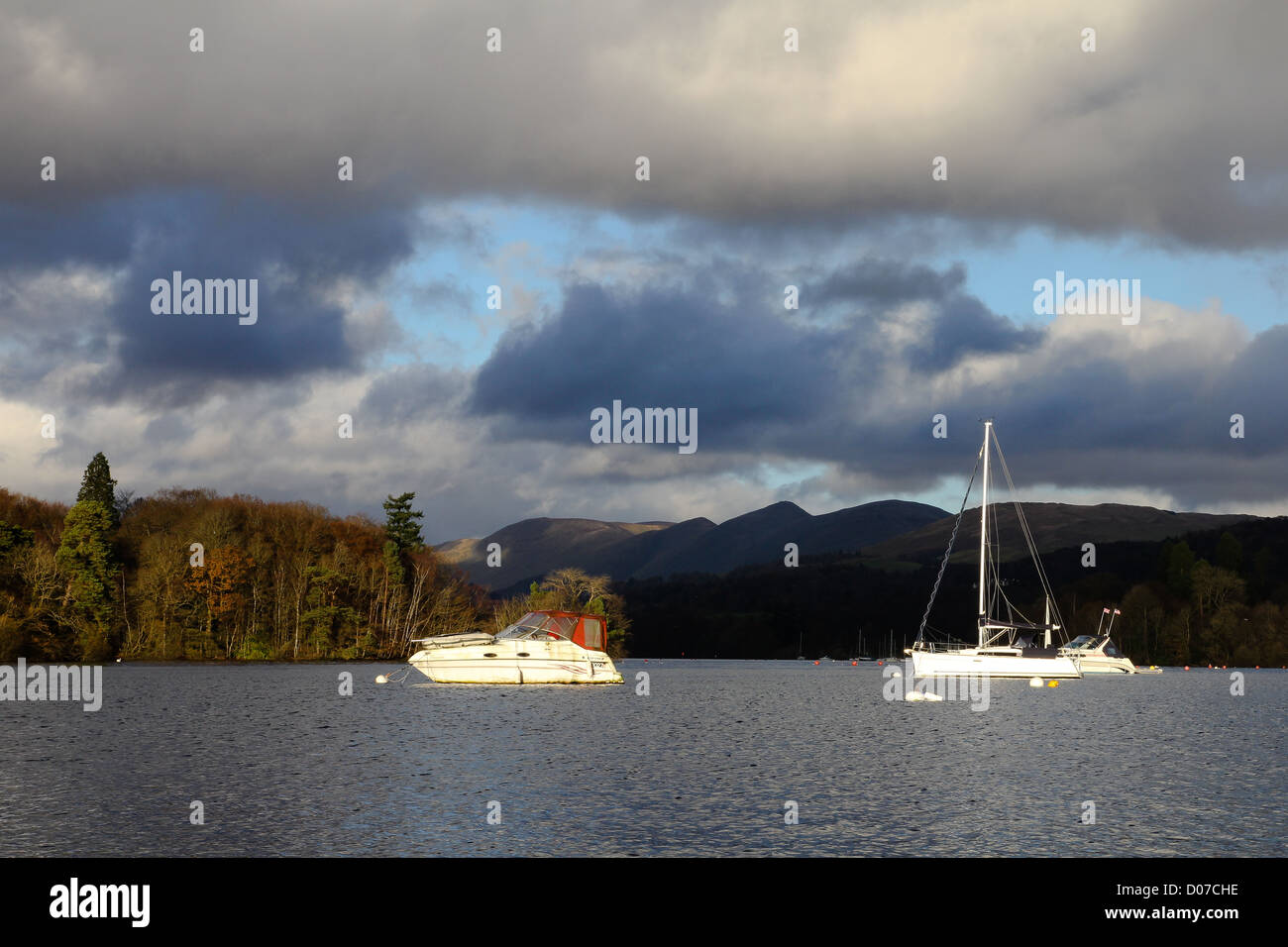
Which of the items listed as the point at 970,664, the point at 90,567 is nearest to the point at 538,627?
the point at 970,664

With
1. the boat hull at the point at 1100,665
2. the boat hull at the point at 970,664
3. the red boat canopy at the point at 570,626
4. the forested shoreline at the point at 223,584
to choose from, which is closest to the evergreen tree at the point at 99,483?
the forested shoreline at the point at 223,584

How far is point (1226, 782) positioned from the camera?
44.5 metres

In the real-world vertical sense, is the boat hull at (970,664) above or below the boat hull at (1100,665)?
above

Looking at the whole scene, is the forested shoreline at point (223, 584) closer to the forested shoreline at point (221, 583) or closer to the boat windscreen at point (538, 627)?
the forested shoreline at point (221, 583)

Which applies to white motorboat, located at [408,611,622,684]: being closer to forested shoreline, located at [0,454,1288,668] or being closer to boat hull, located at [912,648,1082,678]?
boat hull, located at [912,648,1082,678]

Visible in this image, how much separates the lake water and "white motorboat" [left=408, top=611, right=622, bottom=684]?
16824 millimetres

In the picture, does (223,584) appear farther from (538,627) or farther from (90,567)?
(538,627)

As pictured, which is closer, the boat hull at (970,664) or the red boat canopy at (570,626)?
the red boat canopy at (570,626)

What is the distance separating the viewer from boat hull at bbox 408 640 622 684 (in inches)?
4013

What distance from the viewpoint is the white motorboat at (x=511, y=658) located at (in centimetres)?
10206

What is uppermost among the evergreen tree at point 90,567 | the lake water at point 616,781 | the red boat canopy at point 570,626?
the evergreen tree at point 90,567

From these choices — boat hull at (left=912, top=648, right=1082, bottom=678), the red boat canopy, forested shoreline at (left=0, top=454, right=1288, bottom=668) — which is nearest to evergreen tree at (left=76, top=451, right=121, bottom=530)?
forested shoreline at (left=0, top=454, right=1288, bottom=668)

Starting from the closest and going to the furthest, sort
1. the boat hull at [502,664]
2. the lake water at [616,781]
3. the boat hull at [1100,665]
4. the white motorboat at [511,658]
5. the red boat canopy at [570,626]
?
the lake water at [616,781], the boat hull at [502,664], the white motorboat at [511,658], the red boat canopy at [570,626], the boat hull at [1100,665]
